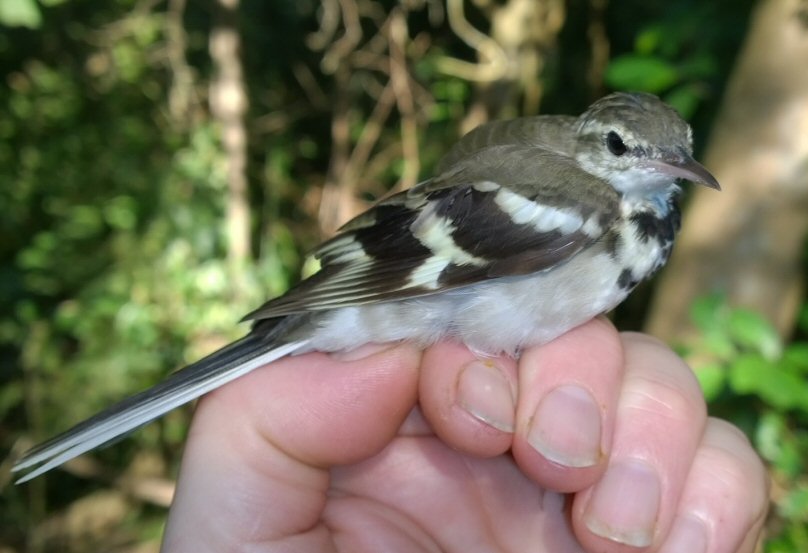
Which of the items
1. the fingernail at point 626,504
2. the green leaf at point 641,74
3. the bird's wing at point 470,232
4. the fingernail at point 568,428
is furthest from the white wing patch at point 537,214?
the green leaf at point 641,74

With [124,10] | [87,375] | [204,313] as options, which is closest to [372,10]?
[124,10]

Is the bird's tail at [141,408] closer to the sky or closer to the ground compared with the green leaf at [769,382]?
closer to the sky

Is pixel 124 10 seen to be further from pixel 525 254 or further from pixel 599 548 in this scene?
pixel 599 548

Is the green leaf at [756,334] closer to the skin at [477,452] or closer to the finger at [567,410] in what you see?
the skin at [477,452]

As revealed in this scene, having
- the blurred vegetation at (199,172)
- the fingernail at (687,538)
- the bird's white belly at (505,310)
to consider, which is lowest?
the blurred vegetation at (199,172)

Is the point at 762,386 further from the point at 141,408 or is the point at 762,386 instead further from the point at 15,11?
the point at 15,11

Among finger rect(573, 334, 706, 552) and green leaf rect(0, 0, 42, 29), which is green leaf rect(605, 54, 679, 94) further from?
green leaf rect(0, 0, 42, 29)

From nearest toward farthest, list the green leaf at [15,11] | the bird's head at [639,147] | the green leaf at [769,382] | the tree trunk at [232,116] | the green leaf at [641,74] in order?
the bird's head at [639,147] < the green leaf at [769,382] < the green leaf at [15,11] < the green leaf at [641,74] < the tree trunk at [232,116]

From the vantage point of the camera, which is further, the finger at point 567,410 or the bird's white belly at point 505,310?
the bird's white belly at point 505,310
